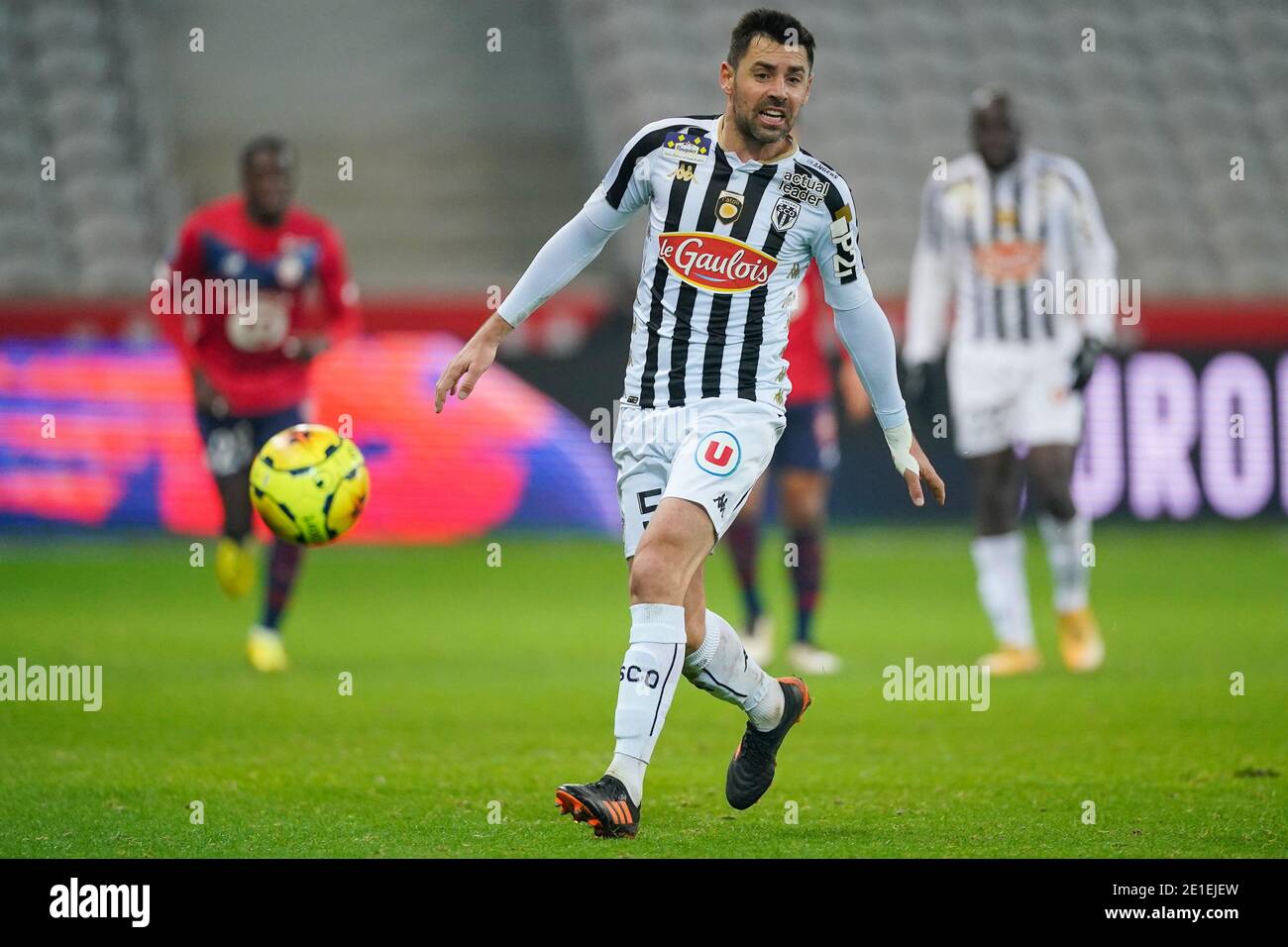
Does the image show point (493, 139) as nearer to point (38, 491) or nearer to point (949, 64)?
point (949, 64)

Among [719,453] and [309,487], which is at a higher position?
[719,453]

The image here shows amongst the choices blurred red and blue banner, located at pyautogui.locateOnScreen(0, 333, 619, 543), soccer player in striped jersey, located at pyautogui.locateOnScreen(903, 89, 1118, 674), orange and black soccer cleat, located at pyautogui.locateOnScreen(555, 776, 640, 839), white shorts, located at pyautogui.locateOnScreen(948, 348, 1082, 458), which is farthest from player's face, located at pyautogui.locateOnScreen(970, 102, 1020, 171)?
blurred red and blue banner, located at pyautogui.locateOnScreen(0, 333, 619, 543)

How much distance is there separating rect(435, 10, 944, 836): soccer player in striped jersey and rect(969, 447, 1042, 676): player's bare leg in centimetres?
364

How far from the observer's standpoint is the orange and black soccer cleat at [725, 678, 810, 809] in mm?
5332

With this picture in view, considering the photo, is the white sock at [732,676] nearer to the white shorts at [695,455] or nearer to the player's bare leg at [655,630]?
the player's bare leg at [655,630]

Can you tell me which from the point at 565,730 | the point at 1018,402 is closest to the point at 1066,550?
the point at 1018,402

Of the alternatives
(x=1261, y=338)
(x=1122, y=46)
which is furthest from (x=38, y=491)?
(x=1122, y=46)

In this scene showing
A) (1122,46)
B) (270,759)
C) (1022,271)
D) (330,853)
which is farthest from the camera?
(1122,46)

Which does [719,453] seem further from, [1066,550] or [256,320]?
[256,320]

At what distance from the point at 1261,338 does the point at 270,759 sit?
34.5 feet

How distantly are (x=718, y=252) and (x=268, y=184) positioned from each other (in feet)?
14.3

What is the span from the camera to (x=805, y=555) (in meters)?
9.17

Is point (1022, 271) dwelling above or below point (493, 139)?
below

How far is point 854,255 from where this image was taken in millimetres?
5281
